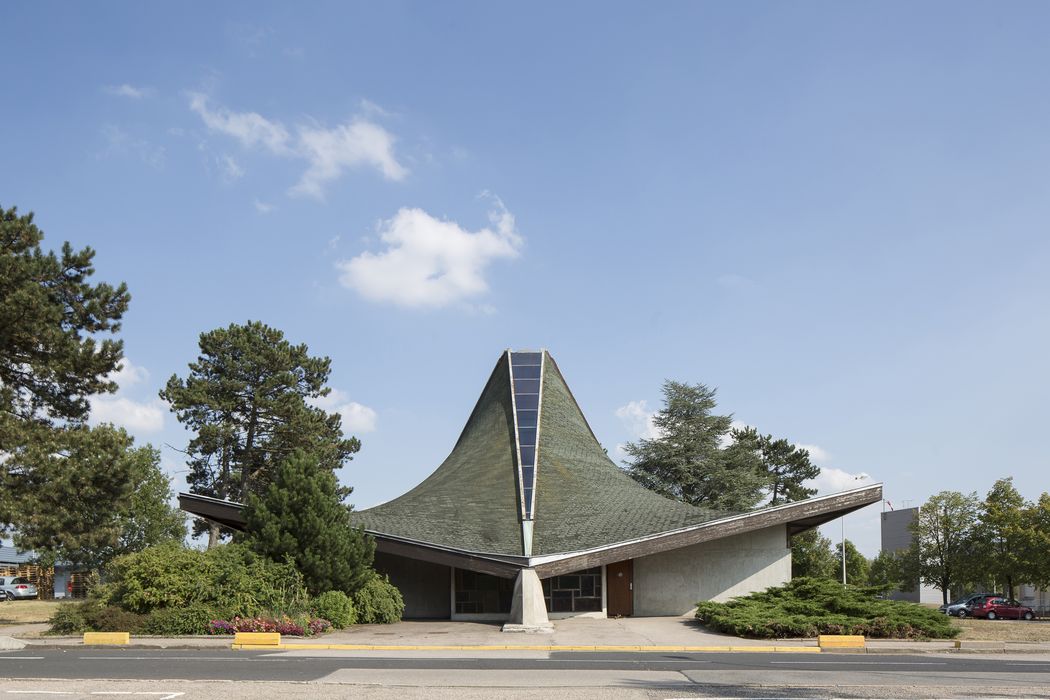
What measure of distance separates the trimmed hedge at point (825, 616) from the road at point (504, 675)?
246 cm

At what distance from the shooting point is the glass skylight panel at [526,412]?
1193 inches

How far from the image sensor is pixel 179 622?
20.4 m

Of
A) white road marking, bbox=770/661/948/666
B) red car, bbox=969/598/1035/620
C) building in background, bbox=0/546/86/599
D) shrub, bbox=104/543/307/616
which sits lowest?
building in background, bbox=0/546/86/599

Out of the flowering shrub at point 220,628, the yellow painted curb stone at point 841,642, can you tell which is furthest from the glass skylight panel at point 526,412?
the yellow painted curb stone at point 841,642

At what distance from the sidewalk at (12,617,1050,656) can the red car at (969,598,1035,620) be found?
20.7 meters

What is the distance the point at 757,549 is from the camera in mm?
28328

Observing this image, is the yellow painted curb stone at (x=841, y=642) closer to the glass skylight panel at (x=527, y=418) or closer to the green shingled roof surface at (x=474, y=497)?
the green shingled roof surface at (x=474, y=497)

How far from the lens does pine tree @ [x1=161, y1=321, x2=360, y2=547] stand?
42969 mm

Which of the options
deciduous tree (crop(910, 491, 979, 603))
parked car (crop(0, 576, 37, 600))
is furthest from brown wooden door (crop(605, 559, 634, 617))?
parked car (crop(0, 576, 37, 600))

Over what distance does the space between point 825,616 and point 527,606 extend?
7467mm

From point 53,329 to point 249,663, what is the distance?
16.0 meters

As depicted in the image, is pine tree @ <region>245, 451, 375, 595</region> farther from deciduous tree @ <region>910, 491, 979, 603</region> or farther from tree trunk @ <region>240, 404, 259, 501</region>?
deciduous tree @ <region>910, 491, 979, 603</region>

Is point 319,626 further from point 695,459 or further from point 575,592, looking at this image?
point 695,459

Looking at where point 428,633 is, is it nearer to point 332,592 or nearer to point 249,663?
point 332,592
